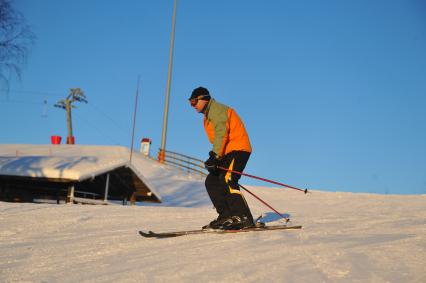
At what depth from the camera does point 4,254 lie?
536 centimetres

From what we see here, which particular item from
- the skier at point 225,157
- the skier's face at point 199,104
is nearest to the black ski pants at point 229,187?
the skier at point 225,157

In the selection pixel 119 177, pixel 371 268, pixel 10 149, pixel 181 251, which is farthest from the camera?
pixel 10 149

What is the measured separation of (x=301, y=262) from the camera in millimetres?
4355

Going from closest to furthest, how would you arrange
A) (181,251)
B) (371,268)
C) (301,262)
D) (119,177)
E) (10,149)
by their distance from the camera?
1. (371,268)
2. (301,262)
3. (181,251)
4. (119,177)
5. (10,149)

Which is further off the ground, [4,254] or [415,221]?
[415,221]

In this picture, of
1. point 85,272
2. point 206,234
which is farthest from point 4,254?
point 206,234

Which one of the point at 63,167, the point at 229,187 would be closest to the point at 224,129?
the point at 229,187

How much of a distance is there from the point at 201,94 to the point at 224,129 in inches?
22.8

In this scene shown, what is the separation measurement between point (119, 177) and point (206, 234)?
45.9 feet

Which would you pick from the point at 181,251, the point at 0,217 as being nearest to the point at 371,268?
the point at 181,251

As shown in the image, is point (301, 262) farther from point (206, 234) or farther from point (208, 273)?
point (206, 234)

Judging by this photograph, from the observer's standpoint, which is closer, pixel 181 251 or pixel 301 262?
pixel 301 262

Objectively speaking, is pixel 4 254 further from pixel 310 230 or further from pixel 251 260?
pixel 310 230

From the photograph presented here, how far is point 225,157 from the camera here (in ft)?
22.3
